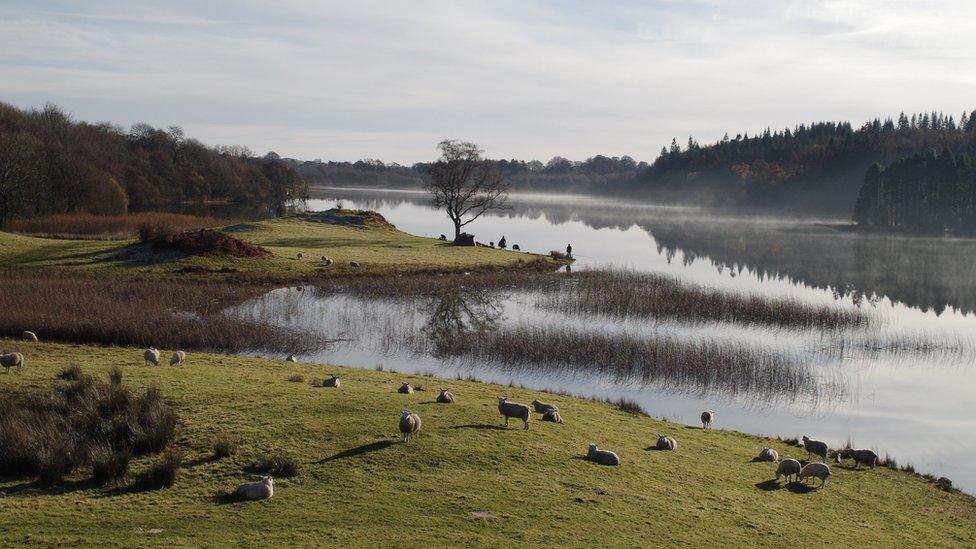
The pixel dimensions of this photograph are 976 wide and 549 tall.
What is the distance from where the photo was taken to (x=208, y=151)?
152000 millimetres

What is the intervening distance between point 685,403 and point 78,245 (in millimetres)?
46633

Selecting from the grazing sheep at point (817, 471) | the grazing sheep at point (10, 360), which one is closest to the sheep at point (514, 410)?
the grazing sheep at point (817, 471)

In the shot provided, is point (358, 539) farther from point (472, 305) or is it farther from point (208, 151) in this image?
point (208, 151)

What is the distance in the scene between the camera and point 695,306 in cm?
4538

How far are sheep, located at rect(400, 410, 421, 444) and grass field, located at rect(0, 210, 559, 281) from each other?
37541mm

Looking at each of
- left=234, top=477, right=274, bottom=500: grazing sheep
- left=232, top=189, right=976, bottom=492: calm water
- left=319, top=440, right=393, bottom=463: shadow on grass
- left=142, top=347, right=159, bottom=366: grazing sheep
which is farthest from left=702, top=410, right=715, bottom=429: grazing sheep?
left=142, top=347, right=159, bottom=366: grazing sheep

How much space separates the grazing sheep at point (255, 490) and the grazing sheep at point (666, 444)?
990cm

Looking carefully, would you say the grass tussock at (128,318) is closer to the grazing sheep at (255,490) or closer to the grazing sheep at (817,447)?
the grazing sheep at (255,490)

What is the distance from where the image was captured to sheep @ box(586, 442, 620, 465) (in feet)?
56.0

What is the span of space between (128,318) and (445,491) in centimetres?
2444

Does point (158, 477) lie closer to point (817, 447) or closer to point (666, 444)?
point (666, 444)

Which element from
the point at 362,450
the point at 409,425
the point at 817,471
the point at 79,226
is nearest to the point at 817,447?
the point at 817,471

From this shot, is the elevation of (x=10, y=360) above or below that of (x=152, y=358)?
above

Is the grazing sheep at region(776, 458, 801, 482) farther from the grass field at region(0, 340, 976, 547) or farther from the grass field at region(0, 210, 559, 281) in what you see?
the grass field at region(0, 210, 559, 281)
